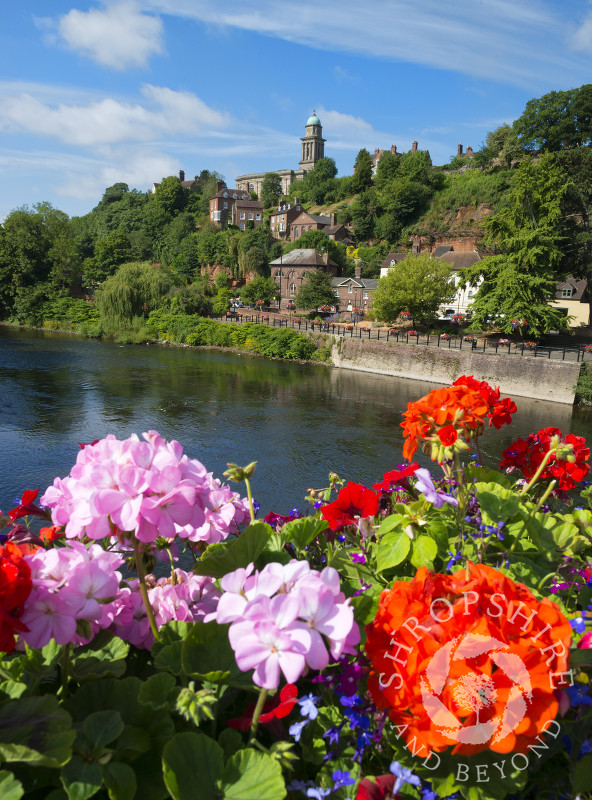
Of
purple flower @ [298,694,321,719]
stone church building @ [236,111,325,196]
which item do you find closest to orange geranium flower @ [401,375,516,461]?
purple flower @ [298,694,321,719]

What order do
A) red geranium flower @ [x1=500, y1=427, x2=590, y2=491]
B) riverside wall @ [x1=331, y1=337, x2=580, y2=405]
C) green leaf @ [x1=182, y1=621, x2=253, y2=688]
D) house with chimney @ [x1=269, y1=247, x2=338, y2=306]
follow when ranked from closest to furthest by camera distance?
1. green leaf @ [x1=182, y1=621, x2=253, y2=688]
2. red geranium flower @ [x1=500, y1=427, x2=590, y2=491]
3. riverside wall @ [x1=331, y1=337, x2=580, y2=405]
4. house with chimney @ [x1=269, y1=247, x2=338, y2=306]

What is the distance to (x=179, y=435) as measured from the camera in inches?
682

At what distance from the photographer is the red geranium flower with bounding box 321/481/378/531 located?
7.02 ft

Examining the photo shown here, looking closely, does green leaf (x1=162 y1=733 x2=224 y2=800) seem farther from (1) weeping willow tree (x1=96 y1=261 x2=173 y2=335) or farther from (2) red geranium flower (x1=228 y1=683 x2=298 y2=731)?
(1) weeping willow tree (x1=96 y1=261 x2=173 y2=335)

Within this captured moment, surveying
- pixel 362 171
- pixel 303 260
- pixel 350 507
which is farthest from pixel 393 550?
pixel 362 171

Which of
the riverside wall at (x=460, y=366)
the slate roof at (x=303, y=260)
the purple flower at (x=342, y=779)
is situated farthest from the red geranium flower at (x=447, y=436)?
the slate roof at (x=303, y=260)

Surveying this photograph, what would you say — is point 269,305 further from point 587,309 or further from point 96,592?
point 96,592

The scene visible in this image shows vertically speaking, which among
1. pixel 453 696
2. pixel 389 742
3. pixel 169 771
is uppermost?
pixel 453 696

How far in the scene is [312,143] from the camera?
118m

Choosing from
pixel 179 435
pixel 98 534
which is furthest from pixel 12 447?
pixel 98 534

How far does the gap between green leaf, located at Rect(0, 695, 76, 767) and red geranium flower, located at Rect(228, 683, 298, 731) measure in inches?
15.0

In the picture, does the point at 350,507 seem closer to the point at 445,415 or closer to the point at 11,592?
the point at 445,415

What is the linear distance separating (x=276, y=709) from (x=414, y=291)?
3720 cm

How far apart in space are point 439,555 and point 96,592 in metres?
1.17
